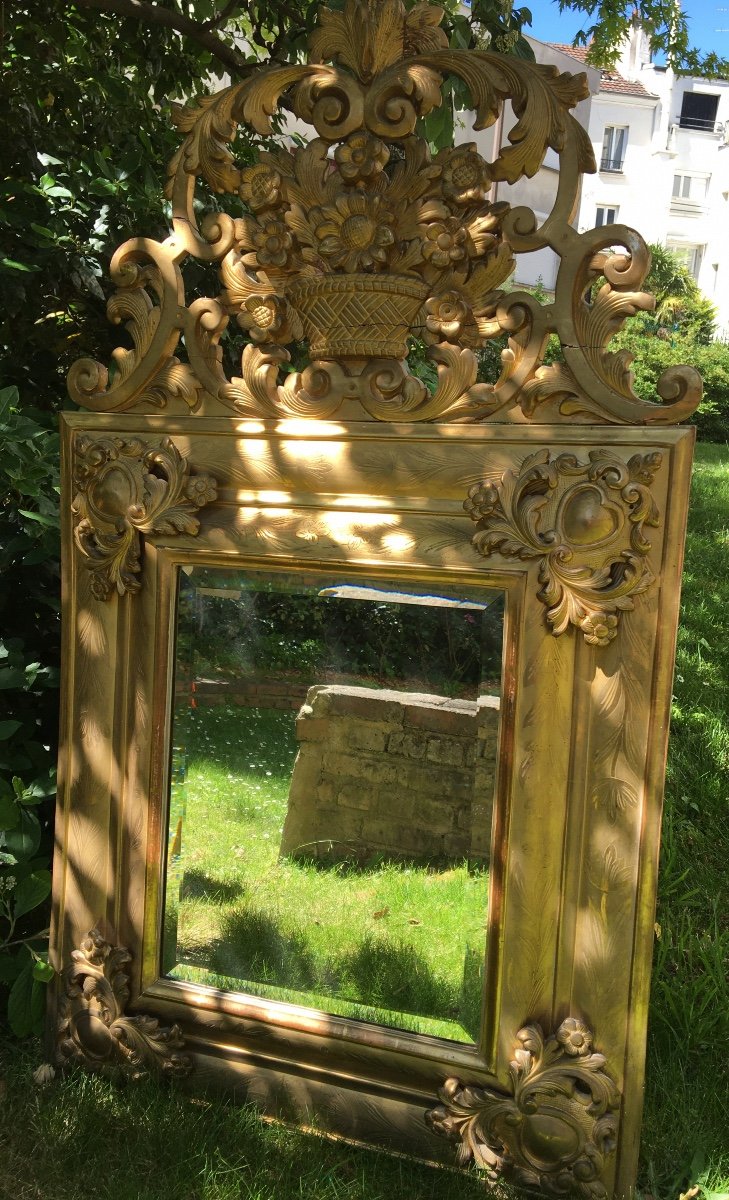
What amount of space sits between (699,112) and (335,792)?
37.8 metres

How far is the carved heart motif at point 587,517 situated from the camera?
1629 mm

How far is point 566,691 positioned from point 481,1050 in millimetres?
712

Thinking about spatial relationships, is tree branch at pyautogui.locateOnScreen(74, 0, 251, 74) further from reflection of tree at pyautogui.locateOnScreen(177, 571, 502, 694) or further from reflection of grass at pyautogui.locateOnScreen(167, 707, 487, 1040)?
reflection of grass at pyautogui.locateOnScreen(167, 707, 487, 1040)

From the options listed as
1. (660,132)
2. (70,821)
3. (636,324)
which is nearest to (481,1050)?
(70,821)

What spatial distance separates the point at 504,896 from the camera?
5.67 feet

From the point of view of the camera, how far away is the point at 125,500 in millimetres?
1984

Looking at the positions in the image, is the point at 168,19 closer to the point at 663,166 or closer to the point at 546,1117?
the point at 546,1117

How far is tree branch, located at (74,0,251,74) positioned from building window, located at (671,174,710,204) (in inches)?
1296

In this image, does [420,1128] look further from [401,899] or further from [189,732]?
[189,732]

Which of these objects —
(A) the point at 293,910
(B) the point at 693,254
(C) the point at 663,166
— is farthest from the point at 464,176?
(B) the point at 693,254

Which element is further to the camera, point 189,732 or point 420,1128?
point 189,732

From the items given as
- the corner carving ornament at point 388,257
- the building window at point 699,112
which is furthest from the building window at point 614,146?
the corner carving ornament at point 388,257

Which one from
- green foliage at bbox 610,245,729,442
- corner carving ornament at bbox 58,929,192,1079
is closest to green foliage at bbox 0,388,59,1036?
corner carving ornament at bbox 58,929,192,1079

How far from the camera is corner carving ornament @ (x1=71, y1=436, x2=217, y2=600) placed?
1.93 meters
